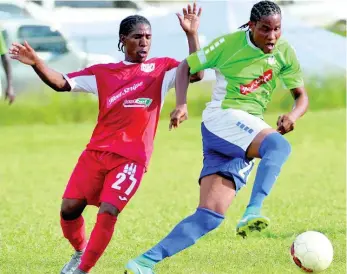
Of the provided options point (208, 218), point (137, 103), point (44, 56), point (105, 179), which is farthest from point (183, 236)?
point (44, 56)

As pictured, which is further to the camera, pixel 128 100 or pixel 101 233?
pixel 128 100

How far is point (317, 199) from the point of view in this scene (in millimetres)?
11984

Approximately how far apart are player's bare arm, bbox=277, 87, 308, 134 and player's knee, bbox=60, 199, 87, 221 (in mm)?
1553

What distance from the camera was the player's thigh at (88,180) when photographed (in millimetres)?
6953

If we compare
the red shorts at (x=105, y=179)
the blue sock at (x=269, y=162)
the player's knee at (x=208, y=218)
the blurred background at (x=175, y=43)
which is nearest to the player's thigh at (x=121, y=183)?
the red shorts at (x=105, y=179)

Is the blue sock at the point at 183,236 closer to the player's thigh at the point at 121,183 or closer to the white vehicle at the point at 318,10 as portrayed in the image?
the player's thigh at the point at 121,183

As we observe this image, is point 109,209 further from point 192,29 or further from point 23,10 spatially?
point 23,10

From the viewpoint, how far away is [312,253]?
686 cm

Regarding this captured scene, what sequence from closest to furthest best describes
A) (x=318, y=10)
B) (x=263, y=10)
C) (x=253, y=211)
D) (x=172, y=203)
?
(x=253, y=211) → (x=263, y=10) → (x=172, y=203) → (x=318, y=10)

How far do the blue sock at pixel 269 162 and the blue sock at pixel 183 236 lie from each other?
41cm

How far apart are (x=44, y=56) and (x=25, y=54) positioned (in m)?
15.4

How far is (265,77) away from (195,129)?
45.8ft

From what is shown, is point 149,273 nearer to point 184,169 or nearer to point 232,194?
point 232,194

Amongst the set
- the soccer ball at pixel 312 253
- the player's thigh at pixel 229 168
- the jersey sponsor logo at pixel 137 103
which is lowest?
the soccer ball at pixel 312 253
